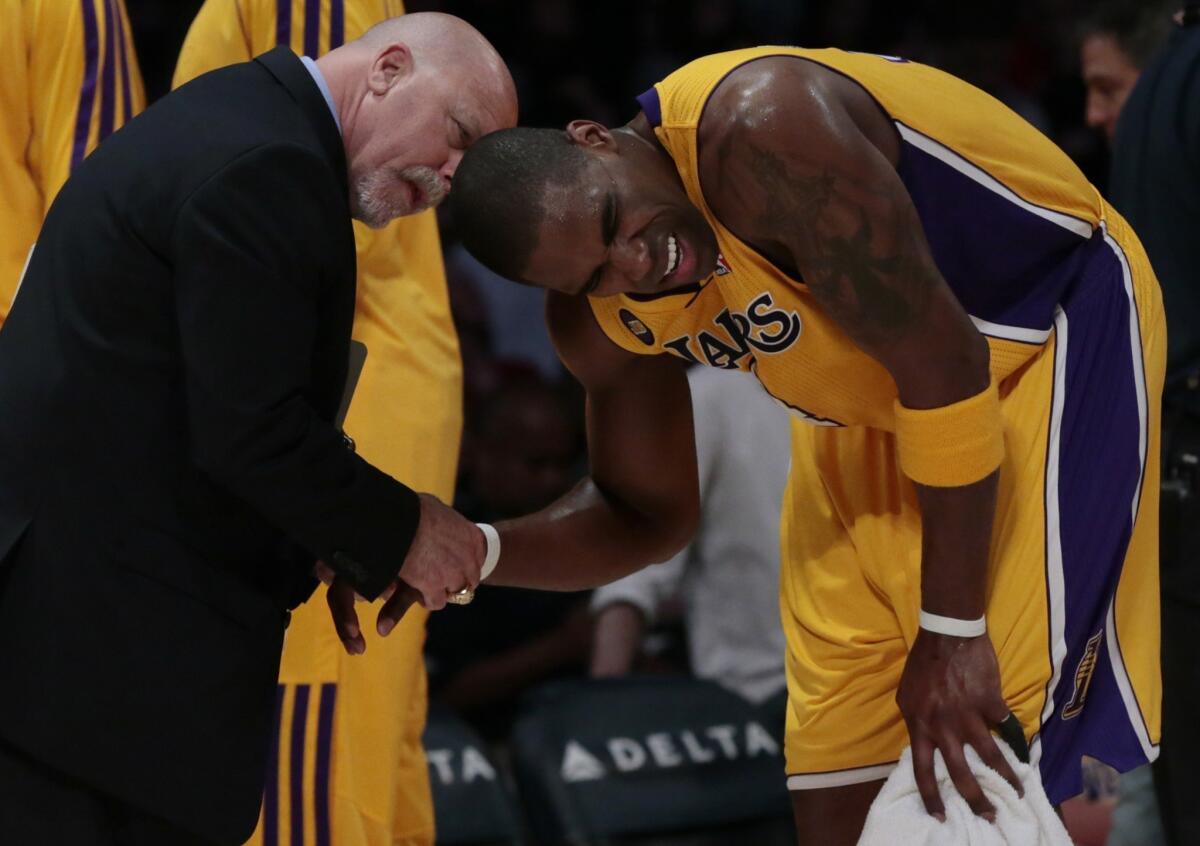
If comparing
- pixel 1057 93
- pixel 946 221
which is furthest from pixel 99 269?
pixel 1057 93

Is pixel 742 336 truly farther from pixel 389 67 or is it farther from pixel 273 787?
pixel 273 787

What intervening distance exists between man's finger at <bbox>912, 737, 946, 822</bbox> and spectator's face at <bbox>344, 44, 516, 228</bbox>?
40.0 inches

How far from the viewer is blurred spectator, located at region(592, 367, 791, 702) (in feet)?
15.4

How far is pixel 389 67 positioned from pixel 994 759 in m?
1.26

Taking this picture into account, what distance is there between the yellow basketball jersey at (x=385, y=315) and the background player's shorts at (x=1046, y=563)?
2.32 feet

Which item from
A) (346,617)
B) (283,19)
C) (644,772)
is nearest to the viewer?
(346,617)

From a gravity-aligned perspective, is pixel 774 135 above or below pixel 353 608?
above

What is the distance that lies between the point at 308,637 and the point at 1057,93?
5.08 meters

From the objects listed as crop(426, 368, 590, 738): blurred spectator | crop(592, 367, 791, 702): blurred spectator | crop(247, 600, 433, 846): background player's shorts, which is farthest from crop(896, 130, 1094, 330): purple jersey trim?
crop(426, 368, 590, 738): blurred spectator

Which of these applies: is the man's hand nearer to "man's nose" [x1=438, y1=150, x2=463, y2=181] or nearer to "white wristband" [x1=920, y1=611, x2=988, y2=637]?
"man's nose" [x1=438, y1=150, x2=463, y2=181]

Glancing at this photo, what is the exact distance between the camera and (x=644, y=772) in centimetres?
413

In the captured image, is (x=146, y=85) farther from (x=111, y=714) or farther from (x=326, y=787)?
(x=111, y=714)

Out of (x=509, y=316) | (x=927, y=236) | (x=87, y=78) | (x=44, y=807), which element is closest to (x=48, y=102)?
(x=87, y=78)

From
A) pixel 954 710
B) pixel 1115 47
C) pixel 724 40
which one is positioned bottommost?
pixel 724 40
